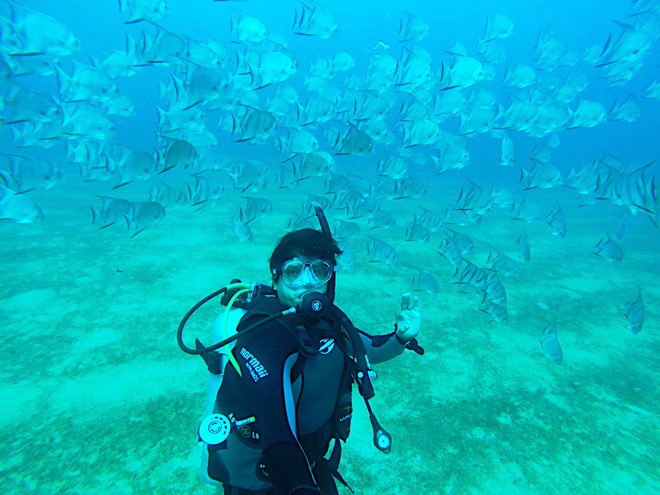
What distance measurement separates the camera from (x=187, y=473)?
2801 mm

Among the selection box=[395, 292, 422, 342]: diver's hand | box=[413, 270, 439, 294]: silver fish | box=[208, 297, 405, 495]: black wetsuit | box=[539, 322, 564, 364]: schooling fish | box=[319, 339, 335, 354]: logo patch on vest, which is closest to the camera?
box=[208, 297, 405, 495]: black wetsuit

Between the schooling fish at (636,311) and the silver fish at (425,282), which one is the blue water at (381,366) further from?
the schooling fish at (636,311)

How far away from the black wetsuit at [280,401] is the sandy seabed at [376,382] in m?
1.50

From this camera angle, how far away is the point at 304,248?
6.38 ft

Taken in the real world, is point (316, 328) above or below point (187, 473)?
above

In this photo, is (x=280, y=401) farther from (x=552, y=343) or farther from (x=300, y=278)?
(x=552, y=343)

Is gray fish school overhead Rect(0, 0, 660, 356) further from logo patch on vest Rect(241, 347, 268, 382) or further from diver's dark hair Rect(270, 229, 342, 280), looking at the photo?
logo patch on vest Rect(241, 347, 268, 382)

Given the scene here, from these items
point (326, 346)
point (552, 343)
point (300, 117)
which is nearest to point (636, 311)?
point (552, 343)

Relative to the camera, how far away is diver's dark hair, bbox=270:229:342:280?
195cm

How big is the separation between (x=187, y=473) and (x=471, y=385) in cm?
312

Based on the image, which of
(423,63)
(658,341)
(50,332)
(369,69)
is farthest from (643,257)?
(50,332)

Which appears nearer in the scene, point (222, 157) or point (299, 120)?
point (299, 120)

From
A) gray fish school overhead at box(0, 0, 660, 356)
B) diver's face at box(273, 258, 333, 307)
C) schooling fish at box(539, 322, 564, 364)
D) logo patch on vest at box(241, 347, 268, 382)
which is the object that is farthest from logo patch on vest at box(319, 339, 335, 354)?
gray fish school overhead at box(0, 0, 660, 356)

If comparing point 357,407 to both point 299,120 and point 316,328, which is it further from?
point 299,120
